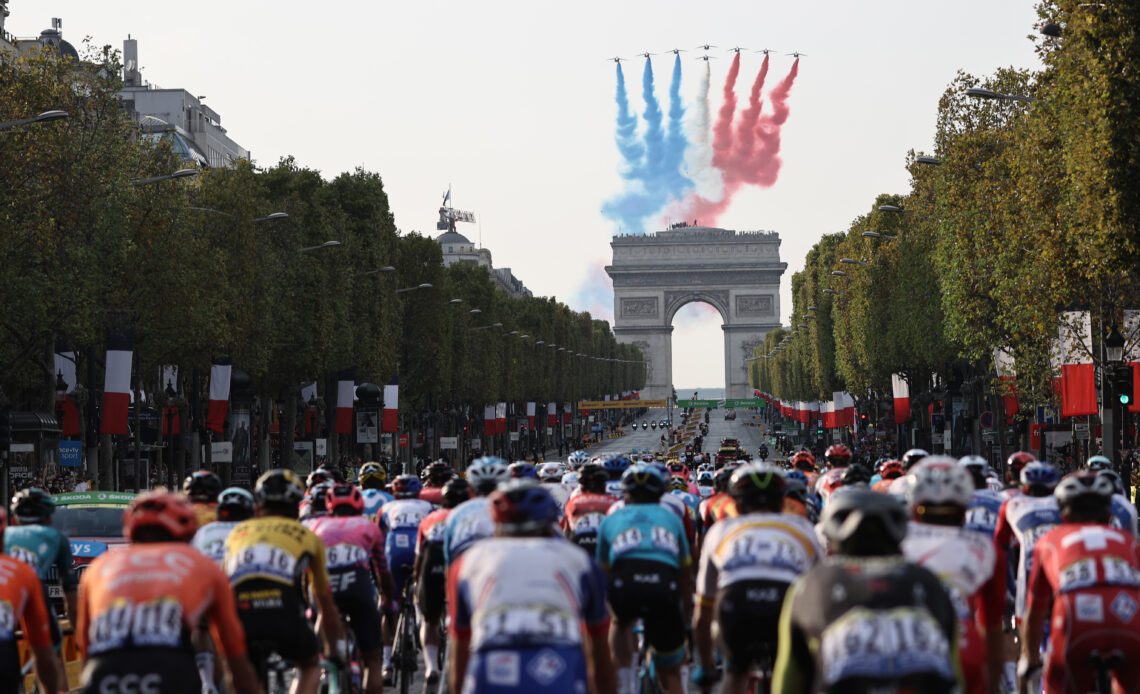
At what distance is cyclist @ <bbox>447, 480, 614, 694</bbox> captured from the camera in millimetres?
8609

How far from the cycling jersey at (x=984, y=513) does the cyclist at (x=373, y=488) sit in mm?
6549

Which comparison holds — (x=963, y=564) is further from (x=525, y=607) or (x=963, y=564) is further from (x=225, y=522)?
(x=225, y=522)

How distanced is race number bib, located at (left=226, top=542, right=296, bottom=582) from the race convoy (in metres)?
0.01

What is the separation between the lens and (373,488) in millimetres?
21156

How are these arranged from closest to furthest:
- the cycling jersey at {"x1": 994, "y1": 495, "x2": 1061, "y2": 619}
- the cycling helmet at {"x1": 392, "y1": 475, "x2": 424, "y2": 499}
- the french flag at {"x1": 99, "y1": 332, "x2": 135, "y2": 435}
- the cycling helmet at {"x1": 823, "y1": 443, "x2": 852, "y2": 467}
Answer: the cycling jersey at {"x1": 994, "y1": 495, "x2": 1061, "y2": 619}, the cycling helmet at {"x1": 392, "y1": 475, "x2": 424, "y2": 499}, the cycling helmet at {"x1": 823, "y1": 443, "x2": 852, "y2": 467}, the french flag at {"x1": 99, "y1": 332, "x2": 135, "y2": 435}

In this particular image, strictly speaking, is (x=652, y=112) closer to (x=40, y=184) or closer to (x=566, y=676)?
(x=40, y=184)

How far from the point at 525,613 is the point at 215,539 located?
17.4ft

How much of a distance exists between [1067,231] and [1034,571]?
85.0ft

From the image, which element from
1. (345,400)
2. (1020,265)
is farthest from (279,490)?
(345,400)

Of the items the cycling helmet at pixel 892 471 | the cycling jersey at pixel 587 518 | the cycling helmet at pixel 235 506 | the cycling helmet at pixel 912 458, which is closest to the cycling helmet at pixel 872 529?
the cycling helmet at pixel 235 506

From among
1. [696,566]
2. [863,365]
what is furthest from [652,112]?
[696,566]

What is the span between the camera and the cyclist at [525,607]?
8.61 metres

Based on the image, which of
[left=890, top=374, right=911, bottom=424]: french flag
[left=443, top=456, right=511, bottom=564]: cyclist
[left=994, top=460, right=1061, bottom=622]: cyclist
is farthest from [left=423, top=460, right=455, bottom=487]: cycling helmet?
[left=890, top=374, right=911, bottom=424]: french flag

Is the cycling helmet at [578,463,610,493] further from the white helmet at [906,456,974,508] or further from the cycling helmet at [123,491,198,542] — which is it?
the cycling helmet at [123,491,198,542]
